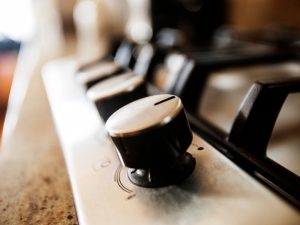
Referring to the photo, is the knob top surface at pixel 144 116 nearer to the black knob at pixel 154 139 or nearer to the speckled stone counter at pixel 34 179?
the black knob at pixel 154 139

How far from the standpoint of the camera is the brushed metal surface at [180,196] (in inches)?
11.4

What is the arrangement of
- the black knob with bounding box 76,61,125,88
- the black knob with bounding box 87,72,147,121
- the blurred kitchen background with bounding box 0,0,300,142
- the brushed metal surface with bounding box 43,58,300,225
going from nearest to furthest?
the brushed metal surface with bounding box 43,58,300,225 < the black knob with bounding box 87,72,147,121 < the black knob with bounding box 76,61,125,88 < the blurred kitchen background with bounding box 0,0,300,142

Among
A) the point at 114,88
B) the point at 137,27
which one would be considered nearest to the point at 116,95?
the point at 114,88

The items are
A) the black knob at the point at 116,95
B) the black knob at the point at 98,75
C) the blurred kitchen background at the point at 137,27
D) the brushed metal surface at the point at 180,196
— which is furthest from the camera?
the blurred kitchen background at the point at 137,27

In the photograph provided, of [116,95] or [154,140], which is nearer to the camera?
[154,140]

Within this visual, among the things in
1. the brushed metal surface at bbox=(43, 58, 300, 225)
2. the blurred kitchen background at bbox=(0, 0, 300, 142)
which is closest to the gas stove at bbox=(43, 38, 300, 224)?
the brushed metal surface at bbox=(43, 58, 300, 225)

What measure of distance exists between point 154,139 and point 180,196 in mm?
73

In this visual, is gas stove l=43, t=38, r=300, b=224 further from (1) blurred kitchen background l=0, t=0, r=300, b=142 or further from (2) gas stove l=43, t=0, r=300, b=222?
(1) blurred kitchen background l=0, t=0, r=300, b=142

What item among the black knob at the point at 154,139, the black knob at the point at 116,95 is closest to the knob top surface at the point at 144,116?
the black knob at the point at 154,139

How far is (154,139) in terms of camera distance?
31 centimetres

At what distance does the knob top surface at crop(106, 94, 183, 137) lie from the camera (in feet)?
1.01

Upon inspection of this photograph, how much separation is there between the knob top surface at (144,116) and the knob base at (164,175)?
0.19 feet

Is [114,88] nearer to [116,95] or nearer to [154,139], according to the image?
[116,95]

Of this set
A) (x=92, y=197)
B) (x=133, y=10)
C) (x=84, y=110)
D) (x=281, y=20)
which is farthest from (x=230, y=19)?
(x=92, y=197)
